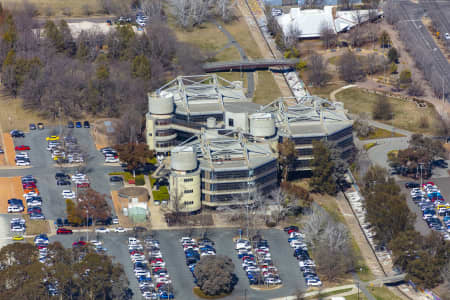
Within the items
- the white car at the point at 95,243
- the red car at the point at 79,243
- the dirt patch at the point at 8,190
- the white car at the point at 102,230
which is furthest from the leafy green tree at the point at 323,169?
the dirt patch at the point at 8,190

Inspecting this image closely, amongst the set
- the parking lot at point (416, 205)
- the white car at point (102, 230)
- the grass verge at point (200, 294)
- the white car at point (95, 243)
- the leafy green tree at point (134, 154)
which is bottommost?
the grass verge at point (200, 294)

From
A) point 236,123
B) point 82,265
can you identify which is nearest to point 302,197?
point 236,123

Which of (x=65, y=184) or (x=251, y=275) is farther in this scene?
(x=65, y=184)

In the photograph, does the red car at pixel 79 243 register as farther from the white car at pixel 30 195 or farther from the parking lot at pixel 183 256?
the white car at pixel 30 195

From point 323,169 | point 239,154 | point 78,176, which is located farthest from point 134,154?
point 323,169

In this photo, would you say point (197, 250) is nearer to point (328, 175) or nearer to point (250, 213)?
point (250, 213)

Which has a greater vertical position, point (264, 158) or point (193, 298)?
point (264, 158)

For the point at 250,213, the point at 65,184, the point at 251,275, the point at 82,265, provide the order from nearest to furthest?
the point at 82,265, the point at 251,275, the point at 250,213, the point at 65,184
